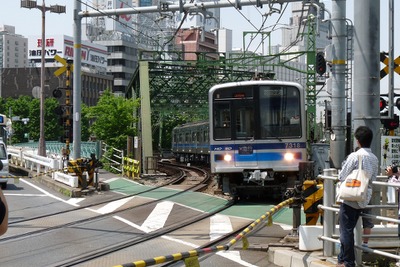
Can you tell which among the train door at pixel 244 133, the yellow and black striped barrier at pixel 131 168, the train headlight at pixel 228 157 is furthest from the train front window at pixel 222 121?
the yellow and black striped barrier at pixel 131 168

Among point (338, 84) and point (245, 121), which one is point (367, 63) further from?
point (245, 121)

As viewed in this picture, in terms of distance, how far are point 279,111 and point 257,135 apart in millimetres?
854

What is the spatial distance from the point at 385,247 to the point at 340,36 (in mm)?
6732

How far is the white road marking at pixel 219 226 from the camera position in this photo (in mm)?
12477

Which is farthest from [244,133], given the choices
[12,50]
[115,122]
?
[12,50]

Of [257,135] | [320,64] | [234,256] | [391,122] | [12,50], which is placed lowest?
[234,256]

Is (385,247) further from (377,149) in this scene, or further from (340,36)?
(340,36)

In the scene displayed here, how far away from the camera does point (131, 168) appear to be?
2788 cm

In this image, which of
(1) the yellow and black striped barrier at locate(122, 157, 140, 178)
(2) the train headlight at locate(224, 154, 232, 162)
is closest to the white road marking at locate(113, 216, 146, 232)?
(2) the train headlight at locate(224, 154, 232, 162)

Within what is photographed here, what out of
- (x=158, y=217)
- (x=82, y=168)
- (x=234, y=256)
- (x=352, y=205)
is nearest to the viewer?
(x=352, y=205)

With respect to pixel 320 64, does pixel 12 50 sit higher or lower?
higher

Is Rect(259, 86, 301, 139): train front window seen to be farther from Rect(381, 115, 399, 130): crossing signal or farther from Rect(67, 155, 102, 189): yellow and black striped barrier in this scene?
Rect(67, 155, 102, 189): yellow and black striped barrier

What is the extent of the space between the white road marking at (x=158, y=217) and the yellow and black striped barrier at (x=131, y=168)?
9.05 meters

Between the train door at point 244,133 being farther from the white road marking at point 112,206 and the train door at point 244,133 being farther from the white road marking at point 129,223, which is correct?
the white road marking at point 129,223
